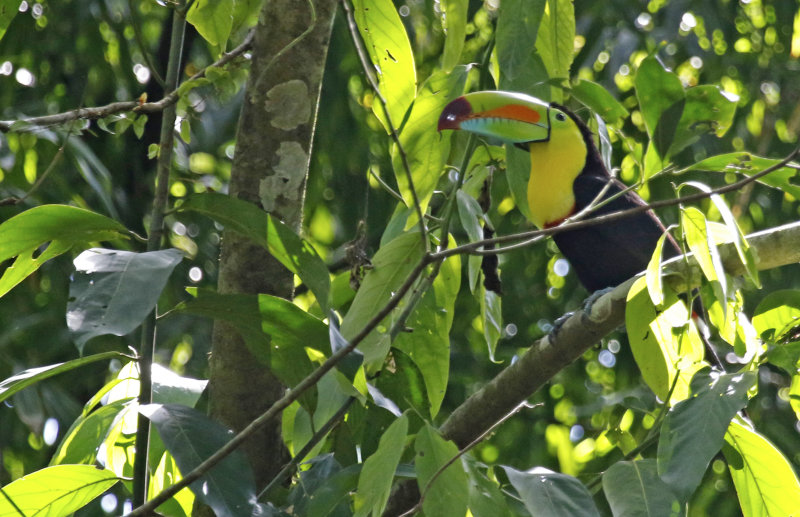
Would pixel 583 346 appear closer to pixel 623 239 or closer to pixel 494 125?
pixel 494 125

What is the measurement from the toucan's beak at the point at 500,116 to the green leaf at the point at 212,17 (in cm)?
38

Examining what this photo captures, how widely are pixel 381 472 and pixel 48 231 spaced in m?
0.57

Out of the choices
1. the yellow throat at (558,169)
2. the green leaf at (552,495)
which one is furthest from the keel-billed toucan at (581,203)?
the green leaf at (552,495)

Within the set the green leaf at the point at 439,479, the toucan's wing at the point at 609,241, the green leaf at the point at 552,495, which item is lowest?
the toucan's wing at the point at 609,241

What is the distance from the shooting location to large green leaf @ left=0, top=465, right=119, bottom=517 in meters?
1.39

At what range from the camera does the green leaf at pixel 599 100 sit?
4.82 feet

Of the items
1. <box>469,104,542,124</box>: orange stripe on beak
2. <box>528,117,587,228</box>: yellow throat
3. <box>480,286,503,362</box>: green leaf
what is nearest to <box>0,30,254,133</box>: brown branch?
<box>480,286,503,362</box>: green leaf

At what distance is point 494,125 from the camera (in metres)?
2.34

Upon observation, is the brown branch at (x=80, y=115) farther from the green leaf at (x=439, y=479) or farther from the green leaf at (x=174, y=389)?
the green leaf at (x=439, y=479)

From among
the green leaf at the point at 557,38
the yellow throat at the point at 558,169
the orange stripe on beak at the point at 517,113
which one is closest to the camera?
the green leaf at the point at 557,38

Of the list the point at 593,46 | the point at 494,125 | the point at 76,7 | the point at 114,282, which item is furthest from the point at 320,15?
the point at 76,7

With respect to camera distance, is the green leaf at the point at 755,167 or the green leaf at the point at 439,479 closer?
the green leaf at the point at 439,479

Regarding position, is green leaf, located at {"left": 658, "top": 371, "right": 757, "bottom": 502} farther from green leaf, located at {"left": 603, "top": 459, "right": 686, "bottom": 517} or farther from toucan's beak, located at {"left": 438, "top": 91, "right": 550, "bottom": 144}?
toucan's beak, located at {"left": 438, "top": 91, "right": 550, "bottom": 144}

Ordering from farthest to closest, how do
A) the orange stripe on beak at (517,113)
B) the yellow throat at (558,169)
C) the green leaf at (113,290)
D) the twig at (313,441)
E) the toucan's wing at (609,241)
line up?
the yellow throat at (558,169)
the toucan's wing at (609,241)
the orange stripe on beak at (517,113)
the twig at (313,441)
the green leaf at (113,290)
